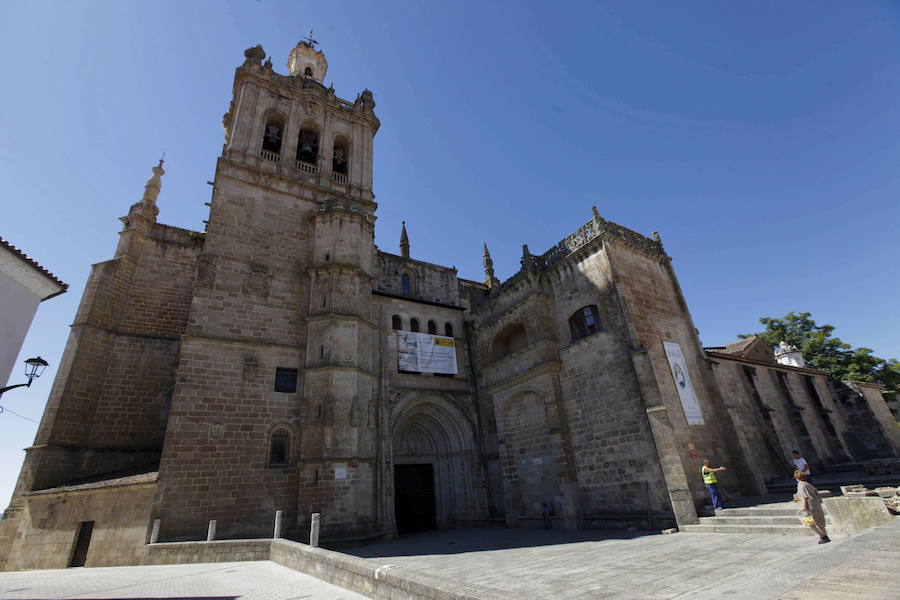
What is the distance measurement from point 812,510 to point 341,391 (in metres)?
13.6

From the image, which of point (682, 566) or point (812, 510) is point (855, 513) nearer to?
point (812, 510)

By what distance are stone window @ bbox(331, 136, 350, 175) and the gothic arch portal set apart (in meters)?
13.5

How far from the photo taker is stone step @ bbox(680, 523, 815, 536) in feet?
28.7

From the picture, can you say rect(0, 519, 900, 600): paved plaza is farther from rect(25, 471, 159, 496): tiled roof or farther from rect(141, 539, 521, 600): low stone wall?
rect(25, 471, 159, 496): tiled roof

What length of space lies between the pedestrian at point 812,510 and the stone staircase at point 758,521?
1.53m

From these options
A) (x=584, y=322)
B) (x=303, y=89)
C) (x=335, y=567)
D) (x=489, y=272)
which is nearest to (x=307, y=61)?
(x=303, y=89)

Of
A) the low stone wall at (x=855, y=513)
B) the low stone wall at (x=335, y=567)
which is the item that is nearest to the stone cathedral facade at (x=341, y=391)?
the low stone wall at (x=335, y=567)

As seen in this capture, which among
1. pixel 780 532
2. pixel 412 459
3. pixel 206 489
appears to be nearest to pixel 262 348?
pixel 206 489

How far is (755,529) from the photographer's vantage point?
964 cm

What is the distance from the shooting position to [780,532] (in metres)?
9.16

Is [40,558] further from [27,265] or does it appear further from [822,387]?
[822,387]

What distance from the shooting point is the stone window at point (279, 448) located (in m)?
14.9

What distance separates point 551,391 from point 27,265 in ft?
53.9

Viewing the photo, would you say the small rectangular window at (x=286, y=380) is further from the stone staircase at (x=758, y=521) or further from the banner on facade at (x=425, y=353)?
the stone staircase at (x=758, y=521)
